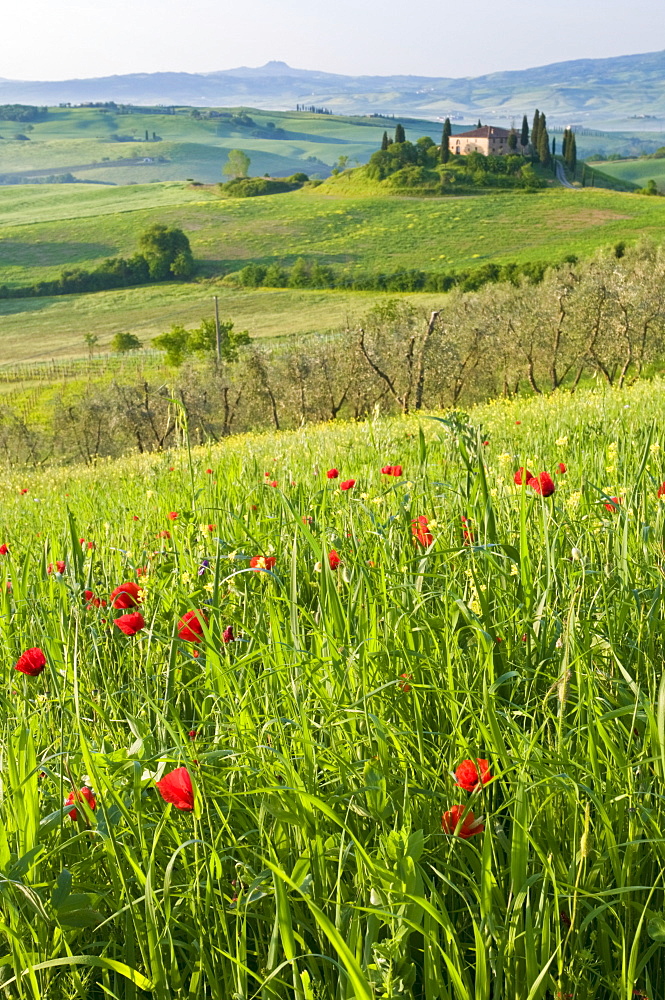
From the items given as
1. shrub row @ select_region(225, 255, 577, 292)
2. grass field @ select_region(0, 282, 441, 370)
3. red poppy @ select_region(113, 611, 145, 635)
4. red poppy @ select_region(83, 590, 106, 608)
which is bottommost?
grass field @ select_region(0, 282, 441, 370)

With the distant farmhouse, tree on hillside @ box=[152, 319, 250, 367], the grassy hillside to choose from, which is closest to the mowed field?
the grassy hillside

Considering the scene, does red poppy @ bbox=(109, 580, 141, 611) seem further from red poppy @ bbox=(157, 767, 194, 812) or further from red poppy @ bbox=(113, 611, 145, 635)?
red poppy @ bbox=(157, 767, 194, 812)

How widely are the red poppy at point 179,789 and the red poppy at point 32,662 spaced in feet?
2.24

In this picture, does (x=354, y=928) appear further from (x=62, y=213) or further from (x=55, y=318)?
(x=62, y=213)

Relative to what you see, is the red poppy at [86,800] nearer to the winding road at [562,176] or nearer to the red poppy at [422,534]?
the red poppy at [422,534]

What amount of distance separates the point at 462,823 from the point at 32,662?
1.15 m

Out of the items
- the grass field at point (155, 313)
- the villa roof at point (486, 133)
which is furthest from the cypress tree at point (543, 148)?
the grass field at point (155, 313)

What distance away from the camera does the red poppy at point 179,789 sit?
1.50 metres

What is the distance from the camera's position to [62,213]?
463 ft

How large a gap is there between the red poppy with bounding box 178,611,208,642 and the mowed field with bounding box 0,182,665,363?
255 ft

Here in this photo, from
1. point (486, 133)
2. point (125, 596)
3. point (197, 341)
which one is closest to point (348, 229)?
point (197, 341)

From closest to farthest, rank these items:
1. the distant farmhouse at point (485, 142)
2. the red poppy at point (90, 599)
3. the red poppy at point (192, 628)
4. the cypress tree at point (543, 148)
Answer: the red poppy at point (192, 628) < the red poppy at point (90, 599) < the cypress tree at point (543, 148) < the distant farmhouse at point (485, 142)

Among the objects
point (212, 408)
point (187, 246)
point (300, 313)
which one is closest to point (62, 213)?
point (187, 246)

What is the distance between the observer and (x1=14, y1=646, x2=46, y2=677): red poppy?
2031 mm
